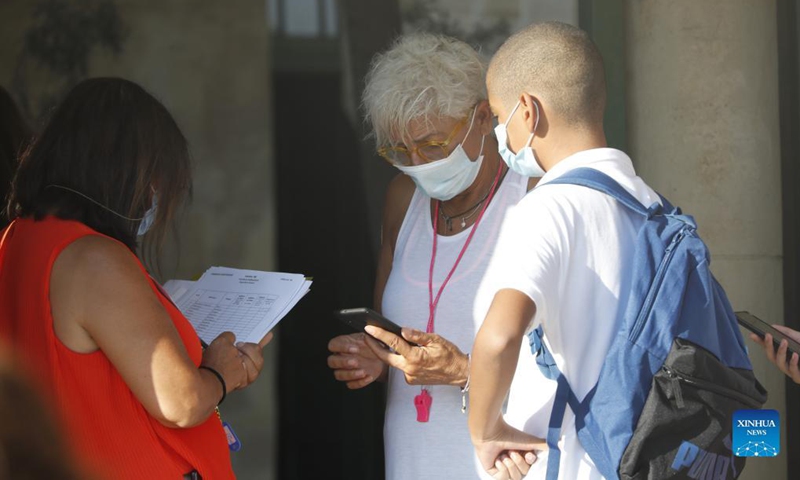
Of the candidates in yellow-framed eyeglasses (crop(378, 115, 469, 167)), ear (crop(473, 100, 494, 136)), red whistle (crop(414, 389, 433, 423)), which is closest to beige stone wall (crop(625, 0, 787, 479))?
ear (crop(473, 100, 494, 136))

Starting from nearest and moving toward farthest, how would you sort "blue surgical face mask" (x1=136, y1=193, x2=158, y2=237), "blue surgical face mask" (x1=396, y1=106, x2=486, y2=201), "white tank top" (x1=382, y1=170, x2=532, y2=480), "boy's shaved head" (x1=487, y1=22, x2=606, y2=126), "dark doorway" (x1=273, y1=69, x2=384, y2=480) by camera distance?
"boy's shaved head" (x1=487, y1=22, x2=606, y2=126) → "blue surgical face mask" (x1=136, y1=193, x2=158, y2=237) → "white tank top" (x1=382, y1=170, x2=532, y2=480) → "blue surgical face mask" (x1=396, y1=106, x2=486, y2=201) → "dark doorway" (x1=273, y1=69, x2=384, y2=480)

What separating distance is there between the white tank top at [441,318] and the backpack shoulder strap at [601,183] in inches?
33.8

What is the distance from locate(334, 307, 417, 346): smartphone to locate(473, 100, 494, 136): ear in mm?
781

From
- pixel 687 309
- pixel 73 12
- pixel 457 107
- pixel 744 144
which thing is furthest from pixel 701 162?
pixel 73 12

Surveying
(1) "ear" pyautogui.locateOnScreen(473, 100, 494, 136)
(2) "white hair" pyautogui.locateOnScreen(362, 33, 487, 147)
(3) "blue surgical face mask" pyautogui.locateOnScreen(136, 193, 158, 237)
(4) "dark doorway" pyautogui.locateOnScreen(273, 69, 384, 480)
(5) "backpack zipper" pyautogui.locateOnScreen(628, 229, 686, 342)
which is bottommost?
(4) "dark doorway" pyautogui.locateOnScreen(273, 69, 384, 480)

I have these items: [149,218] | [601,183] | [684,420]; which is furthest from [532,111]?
[149,218]

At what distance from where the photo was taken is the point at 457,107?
10.1 ft

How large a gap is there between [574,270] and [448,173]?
3.50 ft

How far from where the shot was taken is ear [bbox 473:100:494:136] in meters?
3.13

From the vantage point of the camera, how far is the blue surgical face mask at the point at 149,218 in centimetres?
242

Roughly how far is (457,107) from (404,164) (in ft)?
0.86

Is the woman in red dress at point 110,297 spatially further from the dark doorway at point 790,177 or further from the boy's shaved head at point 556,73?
the dark doorway at point 790,177

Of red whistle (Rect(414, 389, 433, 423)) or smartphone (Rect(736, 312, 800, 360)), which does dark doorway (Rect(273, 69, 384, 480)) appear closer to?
red whistle (Rect(414, 389, 433, 423))

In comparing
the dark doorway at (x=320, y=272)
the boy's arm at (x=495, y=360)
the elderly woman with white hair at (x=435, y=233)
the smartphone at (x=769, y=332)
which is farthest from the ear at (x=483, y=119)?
the dark doorway at (x=320, y=272)
